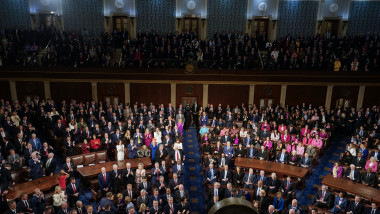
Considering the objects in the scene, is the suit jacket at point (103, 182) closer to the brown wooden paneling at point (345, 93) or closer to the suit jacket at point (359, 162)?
the suit jacket at point (359, 162)

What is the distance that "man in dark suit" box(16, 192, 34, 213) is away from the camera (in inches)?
281

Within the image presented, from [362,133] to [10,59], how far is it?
17348 mm

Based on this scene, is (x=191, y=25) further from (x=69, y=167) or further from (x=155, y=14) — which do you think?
(x=69, y=167)

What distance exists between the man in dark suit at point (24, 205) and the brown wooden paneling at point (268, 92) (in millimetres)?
12938

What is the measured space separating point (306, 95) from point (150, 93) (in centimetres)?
886

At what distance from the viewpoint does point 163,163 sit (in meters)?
9.28

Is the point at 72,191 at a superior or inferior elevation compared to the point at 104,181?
inferior

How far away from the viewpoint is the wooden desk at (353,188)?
26.9 ft

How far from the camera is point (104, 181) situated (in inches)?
340

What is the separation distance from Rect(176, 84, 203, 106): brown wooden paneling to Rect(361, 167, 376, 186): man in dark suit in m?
9.66

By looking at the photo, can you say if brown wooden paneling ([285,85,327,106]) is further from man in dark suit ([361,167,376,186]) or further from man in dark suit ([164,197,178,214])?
man in dark suit ([164,197,178,214])

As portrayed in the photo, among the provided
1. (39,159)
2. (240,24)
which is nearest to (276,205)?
(39,159)

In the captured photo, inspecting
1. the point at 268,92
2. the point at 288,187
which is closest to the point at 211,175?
the point at 288,187

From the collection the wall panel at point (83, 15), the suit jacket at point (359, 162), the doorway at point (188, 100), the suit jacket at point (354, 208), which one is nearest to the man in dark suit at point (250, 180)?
the suit jacket at point (354, 208)
